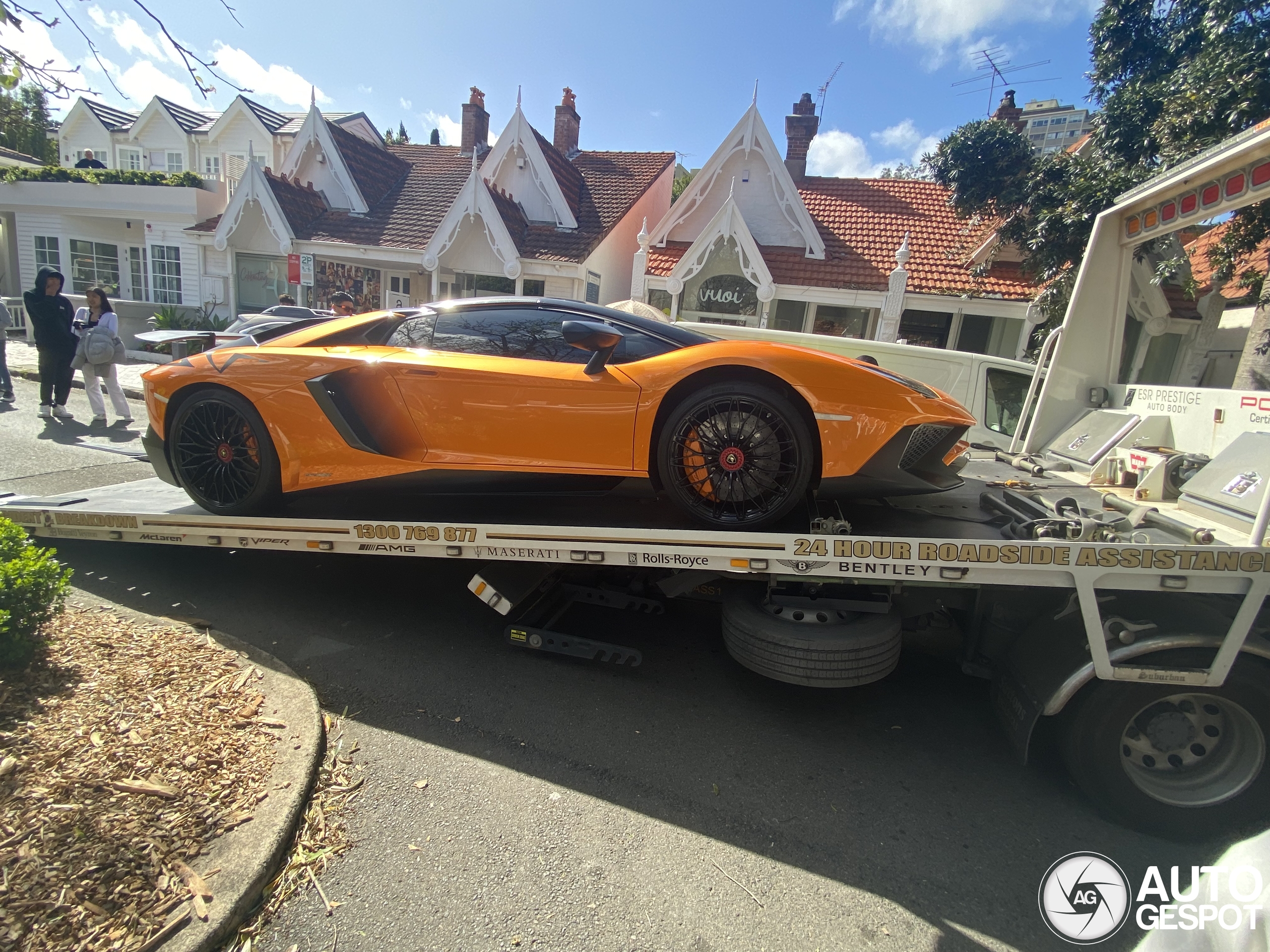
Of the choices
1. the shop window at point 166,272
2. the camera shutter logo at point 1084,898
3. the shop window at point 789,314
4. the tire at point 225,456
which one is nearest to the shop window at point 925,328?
the shop window at point 789,314

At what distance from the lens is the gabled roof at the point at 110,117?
2344 cm

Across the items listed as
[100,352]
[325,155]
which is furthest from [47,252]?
[100,352]

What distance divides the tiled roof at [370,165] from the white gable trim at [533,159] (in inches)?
133

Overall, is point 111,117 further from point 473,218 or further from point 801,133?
point 801,133

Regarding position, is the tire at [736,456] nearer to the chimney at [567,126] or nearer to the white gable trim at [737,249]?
the white gable trim at [737,249]

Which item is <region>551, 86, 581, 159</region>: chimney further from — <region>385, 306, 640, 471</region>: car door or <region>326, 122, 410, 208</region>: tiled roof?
<region>385, 306, 640, 471</region>: car door

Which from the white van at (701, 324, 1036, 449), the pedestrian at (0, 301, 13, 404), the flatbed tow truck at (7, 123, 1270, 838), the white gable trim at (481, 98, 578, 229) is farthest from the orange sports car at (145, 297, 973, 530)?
the white gable trim at (481, 98, 578, 229)

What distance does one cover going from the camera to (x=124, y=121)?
24109 millimetres

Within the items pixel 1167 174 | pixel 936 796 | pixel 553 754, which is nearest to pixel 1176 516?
pixel 936 796

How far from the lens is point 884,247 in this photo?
13797mm

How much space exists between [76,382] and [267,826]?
474 inches

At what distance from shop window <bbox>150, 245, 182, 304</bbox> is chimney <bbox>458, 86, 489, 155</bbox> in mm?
8187

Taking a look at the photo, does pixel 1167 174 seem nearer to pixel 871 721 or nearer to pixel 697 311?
pixel 871 721

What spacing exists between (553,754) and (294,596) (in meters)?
2.31
